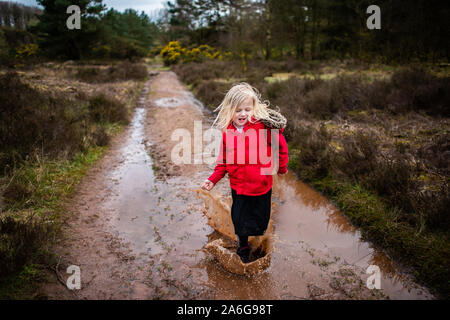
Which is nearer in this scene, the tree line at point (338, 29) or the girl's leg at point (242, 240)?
the girl's leg at point (242, 240)

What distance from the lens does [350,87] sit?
325 inches

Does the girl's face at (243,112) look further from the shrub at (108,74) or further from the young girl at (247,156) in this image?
the shrub at (108,74)

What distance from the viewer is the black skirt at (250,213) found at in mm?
2496

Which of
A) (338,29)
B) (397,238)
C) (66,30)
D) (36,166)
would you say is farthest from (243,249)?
(66,30)

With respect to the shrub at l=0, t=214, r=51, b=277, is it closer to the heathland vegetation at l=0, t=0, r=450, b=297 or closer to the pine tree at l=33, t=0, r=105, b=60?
the heathland vegetation at l=0, t=0, r=450, b=297

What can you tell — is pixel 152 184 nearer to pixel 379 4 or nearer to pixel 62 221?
pixel 62 221

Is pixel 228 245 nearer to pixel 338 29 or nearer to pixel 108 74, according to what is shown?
pixel 108 74

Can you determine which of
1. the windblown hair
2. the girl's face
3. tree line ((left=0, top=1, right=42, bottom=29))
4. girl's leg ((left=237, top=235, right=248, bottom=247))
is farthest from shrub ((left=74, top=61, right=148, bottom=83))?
tree line ((left=0, top=1, right=42, bottom=29))

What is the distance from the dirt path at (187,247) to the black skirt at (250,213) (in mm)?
515

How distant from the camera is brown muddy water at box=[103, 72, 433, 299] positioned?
8.05 ft

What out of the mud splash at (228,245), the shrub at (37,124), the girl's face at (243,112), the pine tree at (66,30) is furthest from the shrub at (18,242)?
the pine tree at (66,30)

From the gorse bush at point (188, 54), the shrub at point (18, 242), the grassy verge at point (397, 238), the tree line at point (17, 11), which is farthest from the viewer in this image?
the gorse bush at point (188, 54)
